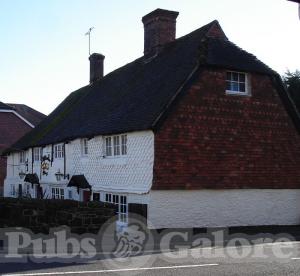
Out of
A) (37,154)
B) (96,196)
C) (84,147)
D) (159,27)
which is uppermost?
(159,27)

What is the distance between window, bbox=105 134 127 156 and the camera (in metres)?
20.1

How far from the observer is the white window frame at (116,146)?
2011 centimetres

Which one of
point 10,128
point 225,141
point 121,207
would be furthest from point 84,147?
point 10,128

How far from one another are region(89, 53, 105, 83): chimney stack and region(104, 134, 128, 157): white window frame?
39.0 ft

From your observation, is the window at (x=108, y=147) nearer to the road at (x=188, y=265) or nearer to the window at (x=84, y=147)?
the window at (x=84, y=147)


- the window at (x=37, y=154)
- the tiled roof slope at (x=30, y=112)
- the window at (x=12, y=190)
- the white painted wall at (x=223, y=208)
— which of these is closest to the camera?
the white painted wall at (x=223, y=208)

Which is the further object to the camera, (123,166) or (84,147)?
(84,147)

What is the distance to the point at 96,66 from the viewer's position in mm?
33000

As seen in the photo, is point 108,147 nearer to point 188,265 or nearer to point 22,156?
point 188,265

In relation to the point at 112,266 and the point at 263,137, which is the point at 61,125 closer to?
the point at 263,137

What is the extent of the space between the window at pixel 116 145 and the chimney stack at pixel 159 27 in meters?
5.67

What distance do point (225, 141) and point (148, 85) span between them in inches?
171

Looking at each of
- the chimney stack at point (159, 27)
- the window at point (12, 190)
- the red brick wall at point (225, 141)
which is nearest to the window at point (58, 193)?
the chimney stack at point (159, 27)

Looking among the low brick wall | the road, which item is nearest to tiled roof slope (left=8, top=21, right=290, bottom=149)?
the low brick wall
